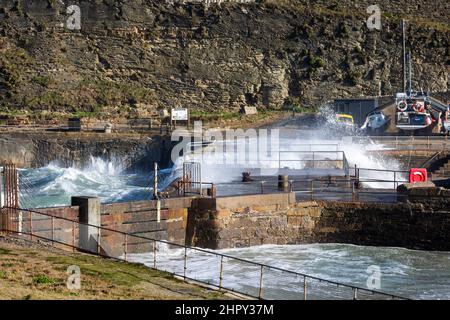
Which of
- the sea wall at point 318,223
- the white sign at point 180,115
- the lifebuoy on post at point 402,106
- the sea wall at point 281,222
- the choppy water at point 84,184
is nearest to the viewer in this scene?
the sea wall at point 281,222

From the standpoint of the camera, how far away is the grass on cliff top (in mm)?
19833

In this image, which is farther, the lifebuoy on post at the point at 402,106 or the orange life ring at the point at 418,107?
the orange life ring at the point at 418,107

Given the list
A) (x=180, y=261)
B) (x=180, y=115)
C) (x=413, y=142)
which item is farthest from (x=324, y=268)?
(x=180, y=115)

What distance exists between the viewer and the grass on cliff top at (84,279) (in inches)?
781

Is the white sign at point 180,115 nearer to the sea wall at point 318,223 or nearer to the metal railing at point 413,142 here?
the metal railing at point 413,142

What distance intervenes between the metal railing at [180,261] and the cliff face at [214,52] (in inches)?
1733

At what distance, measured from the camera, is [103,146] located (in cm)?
5916

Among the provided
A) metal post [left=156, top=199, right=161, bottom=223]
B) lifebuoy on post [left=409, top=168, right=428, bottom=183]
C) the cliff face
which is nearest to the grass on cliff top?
metal post [left=156, top=199, right=161, bottom=223]

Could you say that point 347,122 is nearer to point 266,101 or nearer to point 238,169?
point 266,101

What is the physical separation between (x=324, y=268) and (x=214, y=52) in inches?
1911

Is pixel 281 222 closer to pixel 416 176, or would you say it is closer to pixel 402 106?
pixel 416 176

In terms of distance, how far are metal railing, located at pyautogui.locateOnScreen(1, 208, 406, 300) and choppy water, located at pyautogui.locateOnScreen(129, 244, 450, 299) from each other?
0.02 m

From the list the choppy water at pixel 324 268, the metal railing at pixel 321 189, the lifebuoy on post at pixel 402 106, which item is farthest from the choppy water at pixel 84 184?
the lifebuoy on post at pixel 402 106

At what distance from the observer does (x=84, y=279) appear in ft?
69.2
